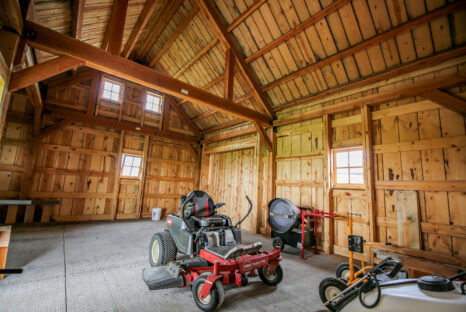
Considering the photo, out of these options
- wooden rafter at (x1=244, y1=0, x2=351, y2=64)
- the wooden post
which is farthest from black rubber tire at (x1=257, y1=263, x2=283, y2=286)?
wooden rafter at (x1=244, y1=0, x2=351, y2=64)

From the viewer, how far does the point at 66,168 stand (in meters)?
6.44

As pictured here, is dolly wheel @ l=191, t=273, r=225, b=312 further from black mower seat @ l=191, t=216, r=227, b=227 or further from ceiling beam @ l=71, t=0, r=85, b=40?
ceiling beam @ l=71, t=0, r=85, b=40

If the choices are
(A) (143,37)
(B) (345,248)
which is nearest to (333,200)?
(B) (345,248)

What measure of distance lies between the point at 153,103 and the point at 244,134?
424 cm

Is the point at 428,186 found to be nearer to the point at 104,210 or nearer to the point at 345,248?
the point at 345,248

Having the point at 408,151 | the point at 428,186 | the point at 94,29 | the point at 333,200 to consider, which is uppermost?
the point at 94,29

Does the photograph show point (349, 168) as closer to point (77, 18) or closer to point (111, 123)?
point (77, 18)

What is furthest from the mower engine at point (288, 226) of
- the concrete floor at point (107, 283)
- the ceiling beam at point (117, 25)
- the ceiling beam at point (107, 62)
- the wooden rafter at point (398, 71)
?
the ceiling beam at point (117, 25)

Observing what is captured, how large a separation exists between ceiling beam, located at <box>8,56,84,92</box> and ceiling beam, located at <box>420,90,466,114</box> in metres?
5.77

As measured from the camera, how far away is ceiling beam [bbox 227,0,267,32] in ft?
14.5

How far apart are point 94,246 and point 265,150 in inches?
193

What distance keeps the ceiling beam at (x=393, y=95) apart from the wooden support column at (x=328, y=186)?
0.25 m

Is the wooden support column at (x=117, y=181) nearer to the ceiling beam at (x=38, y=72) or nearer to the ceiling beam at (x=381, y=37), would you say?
the ceiling beam at (x=38, y=72)

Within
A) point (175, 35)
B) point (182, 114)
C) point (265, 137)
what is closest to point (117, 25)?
point (175, 35)
